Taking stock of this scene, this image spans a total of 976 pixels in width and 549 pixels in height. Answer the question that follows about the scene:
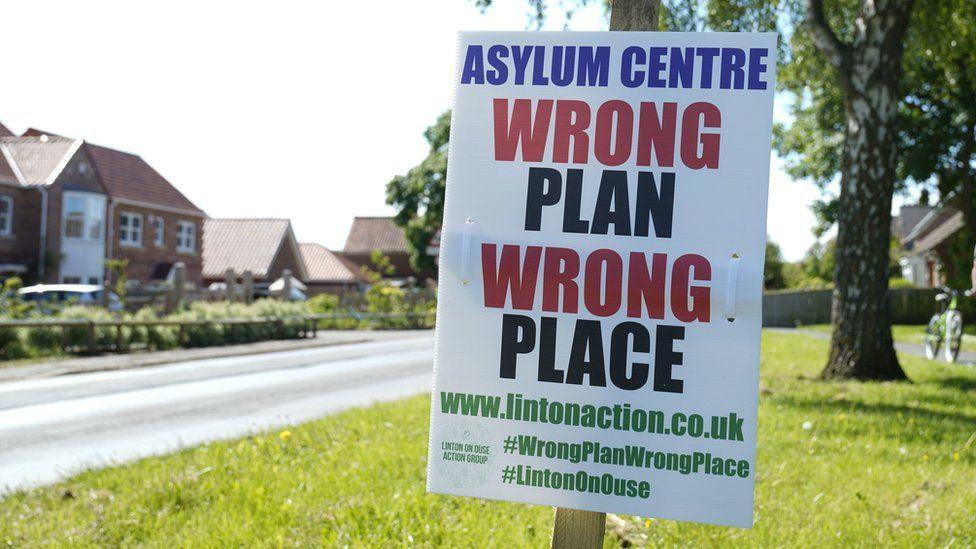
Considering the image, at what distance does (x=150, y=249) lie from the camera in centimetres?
4134

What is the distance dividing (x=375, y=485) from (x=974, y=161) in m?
35.3

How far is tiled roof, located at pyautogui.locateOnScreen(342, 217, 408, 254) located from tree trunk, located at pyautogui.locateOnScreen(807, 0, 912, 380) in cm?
6571

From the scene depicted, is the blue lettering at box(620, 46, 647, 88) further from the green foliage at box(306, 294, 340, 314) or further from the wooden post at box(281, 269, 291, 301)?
the green foliage at box(306, 294, 340, 314)

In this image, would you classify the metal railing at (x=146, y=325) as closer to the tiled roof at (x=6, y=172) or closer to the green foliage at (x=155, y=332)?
the green foliage at (x=155, y=332)

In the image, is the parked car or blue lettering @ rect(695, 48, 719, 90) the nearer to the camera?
blue lettering @ rect(695, 48, 719, 90)

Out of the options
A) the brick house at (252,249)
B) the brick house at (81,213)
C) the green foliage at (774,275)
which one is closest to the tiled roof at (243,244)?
the brick house at (252,249)

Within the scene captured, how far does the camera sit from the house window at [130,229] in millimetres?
39562

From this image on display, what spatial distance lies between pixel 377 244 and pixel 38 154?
42.0 meters

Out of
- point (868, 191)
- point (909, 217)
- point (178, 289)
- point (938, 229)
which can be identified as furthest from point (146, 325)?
point (909, 217)

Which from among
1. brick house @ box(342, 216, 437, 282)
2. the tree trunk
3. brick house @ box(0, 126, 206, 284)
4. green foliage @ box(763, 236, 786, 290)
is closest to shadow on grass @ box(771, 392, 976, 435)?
the tree trunk

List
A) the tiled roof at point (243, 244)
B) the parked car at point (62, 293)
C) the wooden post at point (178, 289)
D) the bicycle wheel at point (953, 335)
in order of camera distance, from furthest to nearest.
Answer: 1. the tiled roof at point (243, 244)
2. the parked car at point (62, 293)
3. the wooden post at point (178, 289)
4. the bicycle wheel at point (953, 335)

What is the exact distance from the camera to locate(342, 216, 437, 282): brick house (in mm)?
76438

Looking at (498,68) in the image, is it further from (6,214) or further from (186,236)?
(186,236)

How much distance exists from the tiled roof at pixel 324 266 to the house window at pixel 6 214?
33183mm
